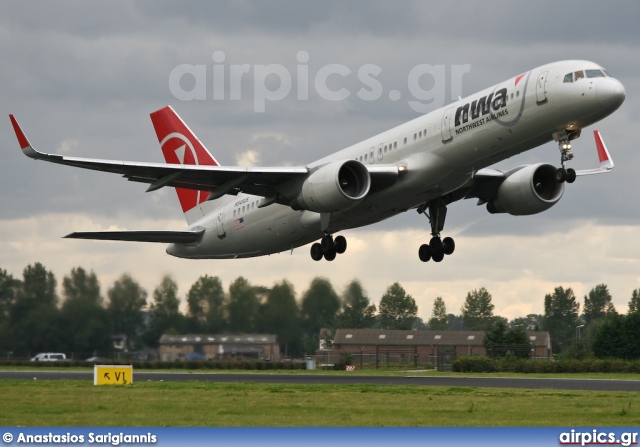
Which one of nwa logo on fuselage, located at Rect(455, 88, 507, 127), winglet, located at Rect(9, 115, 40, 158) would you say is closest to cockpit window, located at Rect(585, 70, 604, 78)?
nwa logo on fuselage, located at Rect(455, 88, 507, 127)

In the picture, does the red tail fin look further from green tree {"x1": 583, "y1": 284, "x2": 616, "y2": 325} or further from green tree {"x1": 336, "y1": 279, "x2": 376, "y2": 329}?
green tree {"x1": 583, "y1": 284, "x2": 616, "y2": 325}

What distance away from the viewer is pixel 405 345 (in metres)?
82.6

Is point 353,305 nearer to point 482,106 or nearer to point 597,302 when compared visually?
point 482,106

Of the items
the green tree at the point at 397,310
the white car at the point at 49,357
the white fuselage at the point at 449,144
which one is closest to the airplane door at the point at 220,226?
the white fuselage at the point at 449,144

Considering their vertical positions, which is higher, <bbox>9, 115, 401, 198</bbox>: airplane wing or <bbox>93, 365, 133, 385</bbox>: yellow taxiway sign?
<bbox>9, 115, 401, 198</bbox>: airplane wing

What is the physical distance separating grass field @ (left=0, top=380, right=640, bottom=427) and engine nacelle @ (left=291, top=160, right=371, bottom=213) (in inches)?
268

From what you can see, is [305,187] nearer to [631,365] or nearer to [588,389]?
[588,389]

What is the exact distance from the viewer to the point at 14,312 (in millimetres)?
56938

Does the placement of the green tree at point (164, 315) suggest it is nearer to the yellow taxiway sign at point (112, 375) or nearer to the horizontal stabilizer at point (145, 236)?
the horizontal stabilizer at point (145, 236)

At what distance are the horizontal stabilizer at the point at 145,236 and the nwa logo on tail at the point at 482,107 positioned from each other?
17135 millimetres

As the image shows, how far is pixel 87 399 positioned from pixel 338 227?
50.7 ft

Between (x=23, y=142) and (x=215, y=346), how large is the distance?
20.6 m

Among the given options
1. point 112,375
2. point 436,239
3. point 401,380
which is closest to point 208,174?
point 112,375

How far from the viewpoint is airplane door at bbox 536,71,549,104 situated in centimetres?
3816
